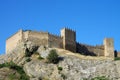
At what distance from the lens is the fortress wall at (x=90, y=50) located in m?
103

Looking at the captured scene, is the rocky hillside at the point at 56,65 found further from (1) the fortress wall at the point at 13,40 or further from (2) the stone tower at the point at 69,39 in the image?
(2) the stone tower at the point at 69,39

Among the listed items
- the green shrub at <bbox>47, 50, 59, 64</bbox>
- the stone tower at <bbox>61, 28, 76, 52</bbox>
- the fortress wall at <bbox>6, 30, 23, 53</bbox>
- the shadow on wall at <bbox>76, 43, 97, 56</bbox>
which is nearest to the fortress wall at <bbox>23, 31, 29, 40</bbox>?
the fortress wall at <bbox>6, 30, 23, 53</bbox>

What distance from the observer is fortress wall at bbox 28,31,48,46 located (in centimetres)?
9562

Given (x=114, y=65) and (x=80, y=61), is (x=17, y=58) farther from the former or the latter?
(x=114, y=65)

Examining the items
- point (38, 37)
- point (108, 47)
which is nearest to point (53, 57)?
point (38, 37)

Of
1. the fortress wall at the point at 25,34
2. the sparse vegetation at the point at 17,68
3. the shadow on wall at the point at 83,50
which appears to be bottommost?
the sparse vegetation at the point at 17,68

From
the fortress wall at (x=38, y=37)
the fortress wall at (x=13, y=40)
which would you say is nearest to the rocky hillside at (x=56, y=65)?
the fortress wall at (x=38, y=37)

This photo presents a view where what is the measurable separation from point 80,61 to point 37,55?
809 cm

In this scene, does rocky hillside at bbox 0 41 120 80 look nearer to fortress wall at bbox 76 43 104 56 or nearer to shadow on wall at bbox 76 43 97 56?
shadow on wall at bbox 76 43 97 56

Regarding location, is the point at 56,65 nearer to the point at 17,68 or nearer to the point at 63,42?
the point at 17,68

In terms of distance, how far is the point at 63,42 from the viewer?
9862 centimetres

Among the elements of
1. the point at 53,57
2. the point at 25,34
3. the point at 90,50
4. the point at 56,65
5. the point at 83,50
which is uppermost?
the point at 25,34

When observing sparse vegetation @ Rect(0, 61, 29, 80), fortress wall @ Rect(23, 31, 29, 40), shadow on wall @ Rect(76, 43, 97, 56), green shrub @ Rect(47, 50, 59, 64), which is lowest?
sparse vegetation @ Rect(0, 61, 29, 80)

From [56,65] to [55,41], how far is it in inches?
389
